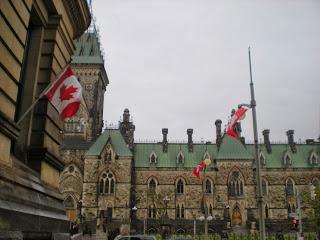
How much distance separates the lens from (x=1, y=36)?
6.70m

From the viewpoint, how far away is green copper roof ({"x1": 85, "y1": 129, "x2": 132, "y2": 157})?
1912 inches

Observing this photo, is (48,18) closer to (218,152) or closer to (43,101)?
(43,101)

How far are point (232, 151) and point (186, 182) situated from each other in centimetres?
806

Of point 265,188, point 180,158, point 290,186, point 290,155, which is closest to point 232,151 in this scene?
point 265,188

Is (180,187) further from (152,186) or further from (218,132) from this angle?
(218,132)

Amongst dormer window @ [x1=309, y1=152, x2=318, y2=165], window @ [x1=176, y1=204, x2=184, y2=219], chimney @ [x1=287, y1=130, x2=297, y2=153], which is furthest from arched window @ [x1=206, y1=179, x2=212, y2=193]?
→ dormer window @ [x1=309, y1=152, x2=318, y2=165]

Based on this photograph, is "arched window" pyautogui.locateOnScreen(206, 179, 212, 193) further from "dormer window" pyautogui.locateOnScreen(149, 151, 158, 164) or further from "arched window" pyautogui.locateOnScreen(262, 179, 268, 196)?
"dormer window" pyautogui.locateOnScreen(149, 151, 158, 164)

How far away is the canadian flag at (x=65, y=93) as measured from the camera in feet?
29.6

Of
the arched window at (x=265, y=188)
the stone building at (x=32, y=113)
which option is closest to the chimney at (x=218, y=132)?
the arched window at (x=265, y=188)

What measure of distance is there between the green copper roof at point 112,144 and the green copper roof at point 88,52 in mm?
12860

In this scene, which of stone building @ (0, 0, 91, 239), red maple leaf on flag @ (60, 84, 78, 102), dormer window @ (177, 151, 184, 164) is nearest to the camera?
stone building @ (0, 0, 91, 239)

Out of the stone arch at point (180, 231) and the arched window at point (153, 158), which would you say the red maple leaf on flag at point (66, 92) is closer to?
the stone arch at point (180, 231)

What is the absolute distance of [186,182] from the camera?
2036 inches

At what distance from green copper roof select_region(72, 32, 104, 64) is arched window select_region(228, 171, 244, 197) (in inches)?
1053
